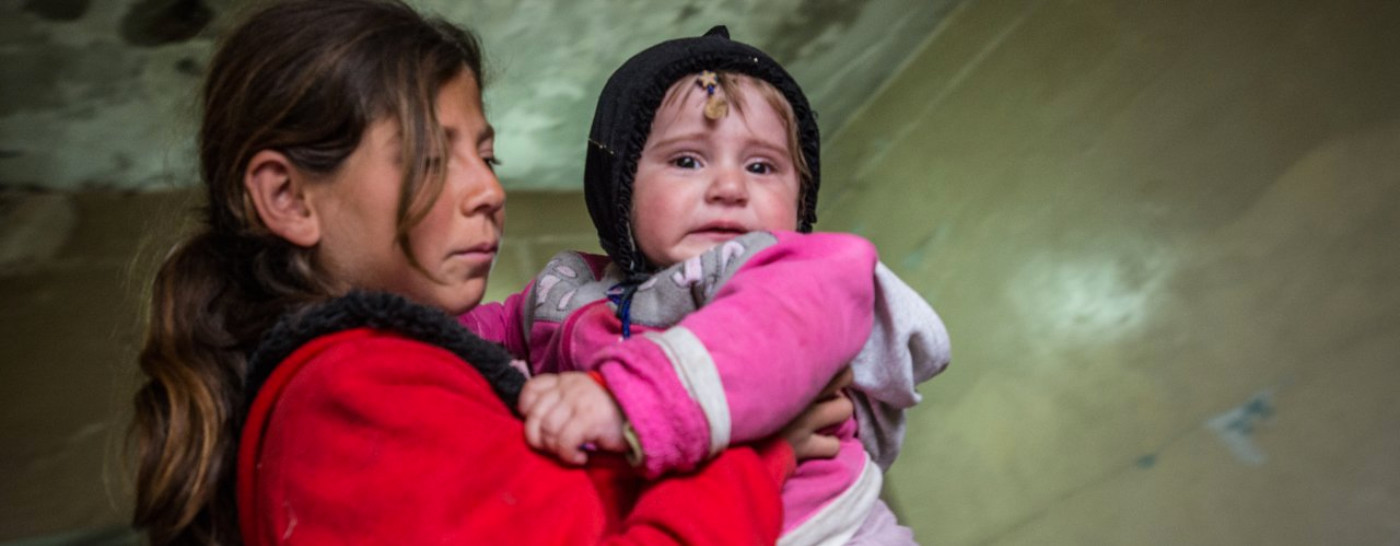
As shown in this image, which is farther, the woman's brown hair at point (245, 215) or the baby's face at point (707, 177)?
the baby's face at point (707, 177)

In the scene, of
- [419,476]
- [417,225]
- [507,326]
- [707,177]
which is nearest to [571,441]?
[419,476]

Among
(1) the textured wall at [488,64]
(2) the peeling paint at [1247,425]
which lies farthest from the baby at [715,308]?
(2) the peeling paint at [1247,425]

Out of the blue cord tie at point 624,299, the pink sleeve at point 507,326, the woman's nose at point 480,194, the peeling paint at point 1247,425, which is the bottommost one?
the pink sleeve at point 507,326

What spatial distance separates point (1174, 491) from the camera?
6.61 ft

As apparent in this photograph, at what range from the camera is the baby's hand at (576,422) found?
91 centimetres

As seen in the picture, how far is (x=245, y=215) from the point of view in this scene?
108cm

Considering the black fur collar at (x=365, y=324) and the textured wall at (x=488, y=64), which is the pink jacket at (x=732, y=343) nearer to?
the black fur collar at (x=365, y=324)

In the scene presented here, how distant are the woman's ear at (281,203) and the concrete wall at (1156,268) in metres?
1.56

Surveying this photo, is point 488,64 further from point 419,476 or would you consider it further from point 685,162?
point 419,476

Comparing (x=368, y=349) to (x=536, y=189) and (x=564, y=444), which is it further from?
(x=536, y=189)

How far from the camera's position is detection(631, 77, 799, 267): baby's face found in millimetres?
1360

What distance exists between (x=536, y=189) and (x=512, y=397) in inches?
71.9

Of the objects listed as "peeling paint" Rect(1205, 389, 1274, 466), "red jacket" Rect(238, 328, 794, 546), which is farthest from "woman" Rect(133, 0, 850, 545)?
"peeling paint" Rect(1205, 389, 1274, 466)

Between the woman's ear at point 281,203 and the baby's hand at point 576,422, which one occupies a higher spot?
the baby's hand at point 576,422
